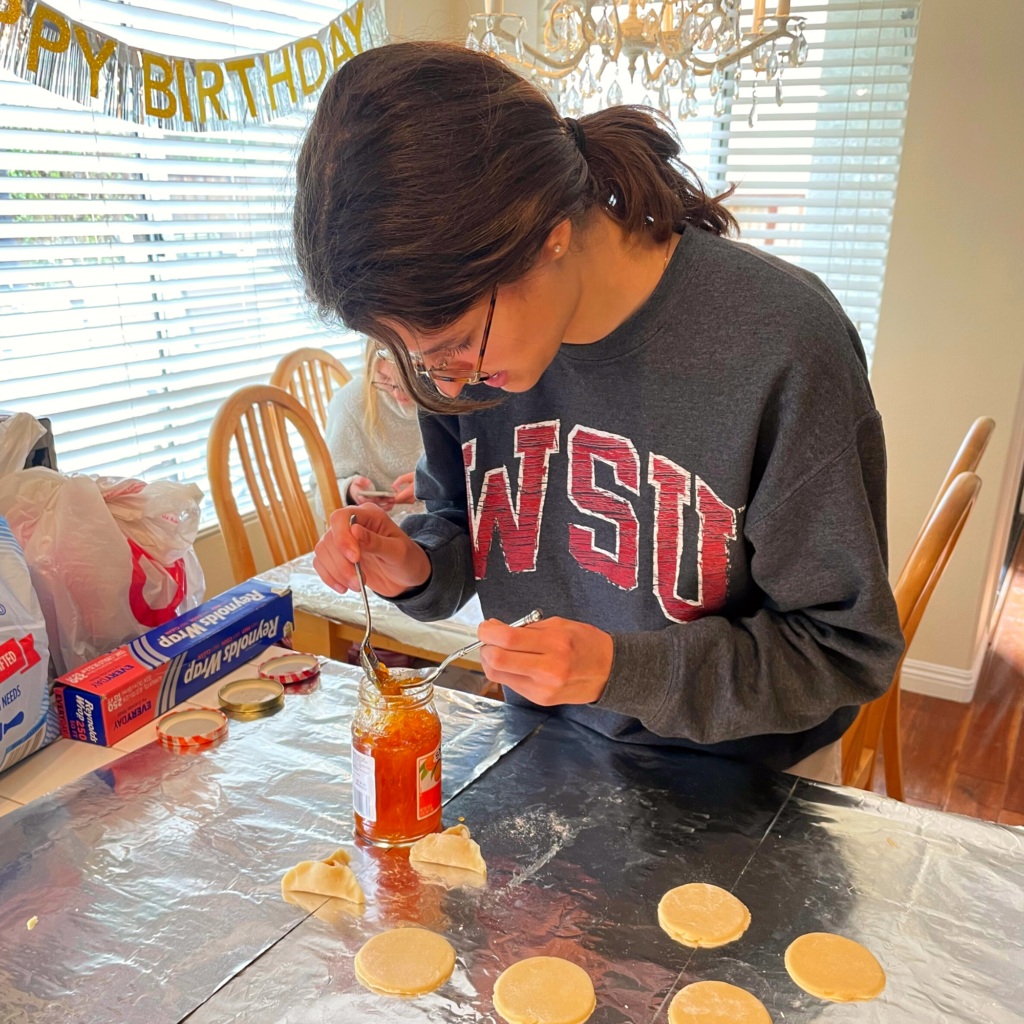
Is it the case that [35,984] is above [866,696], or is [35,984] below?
below

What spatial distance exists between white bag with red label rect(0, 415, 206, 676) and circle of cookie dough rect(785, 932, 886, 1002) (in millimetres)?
927

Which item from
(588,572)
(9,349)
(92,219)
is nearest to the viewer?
(588,572)

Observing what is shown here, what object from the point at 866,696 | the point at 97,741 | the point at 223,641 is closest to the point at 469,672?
the point at 223,641

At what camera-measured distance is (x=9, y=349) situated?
5.89 ft

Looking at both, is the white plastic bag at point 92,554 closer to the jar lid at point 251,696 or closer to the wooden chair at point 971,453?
the jar lid at point 251,696

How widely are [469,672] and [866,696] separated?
1511 mm

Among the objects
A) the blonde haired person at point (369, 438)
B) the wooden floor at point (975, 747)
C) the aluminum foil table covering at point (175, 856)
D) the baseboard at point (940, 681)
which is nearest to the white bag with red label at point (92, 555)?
the aluminum foil table covering at point (175, 856)

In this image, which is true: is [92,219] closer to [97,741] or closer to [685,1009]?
[97,741]

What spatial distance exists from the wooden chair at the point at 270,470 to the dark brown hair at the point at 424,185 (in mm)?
1029

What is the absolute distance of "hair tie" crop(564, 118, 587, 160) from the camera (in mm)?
882

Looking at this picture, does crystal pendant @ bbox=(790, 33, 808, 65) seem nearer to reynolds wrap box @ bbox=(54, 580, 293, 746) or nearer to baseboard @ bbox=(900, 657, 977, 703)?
reynolds wrap box @ bbox=(54, 580, 293, 746)

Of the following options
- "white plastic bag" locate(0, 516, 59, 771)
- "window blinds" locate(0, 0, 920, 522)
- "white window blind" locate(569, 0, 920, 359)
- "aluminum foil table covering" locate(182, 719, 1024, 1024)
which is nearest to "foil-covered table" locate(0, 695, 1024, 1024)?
"aluminum foil table covering" locate(182, 719, 1024, 1024)

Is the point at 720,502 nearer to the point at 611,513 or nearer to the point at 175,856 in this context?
the point at 611,513

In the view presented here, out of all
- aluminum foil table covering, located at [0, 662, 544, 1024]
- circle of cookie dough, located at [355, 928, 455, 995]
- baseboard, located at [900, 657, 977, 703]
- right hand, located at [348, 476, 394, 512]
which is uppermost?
circle of cookie dough, located at [355, 928, 455, 995]
